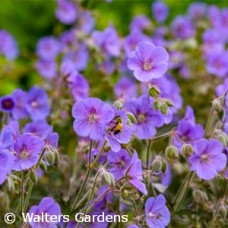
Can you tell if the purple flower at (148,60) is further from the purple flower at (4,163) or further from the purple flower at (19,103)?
the purple flower at (19,103)

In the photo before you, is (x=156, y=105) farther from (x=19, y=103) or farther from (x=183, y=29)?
(x=183, y=29)

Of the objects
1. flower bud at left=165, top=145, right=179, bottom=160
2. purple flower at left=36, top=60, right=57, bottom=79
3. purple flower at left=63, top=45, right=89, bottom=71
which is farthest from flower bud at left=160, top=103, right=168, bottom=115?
purple flower at left=36, top=60, right=57, bottom=79

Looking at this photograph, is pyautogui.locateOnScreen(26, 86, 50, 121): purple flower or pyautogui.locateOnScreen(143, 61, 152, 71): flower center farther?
pyautogui.locateOnScreen(26, 86, 50, 121): purple flower

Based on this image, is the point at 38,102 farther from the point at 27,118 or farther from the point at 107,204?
the point at 107,204

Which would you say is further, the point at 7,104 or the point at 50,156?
the point at 7,104

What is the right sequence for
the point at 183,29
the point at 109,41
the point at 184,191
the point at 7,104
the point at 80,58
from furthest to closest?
1. the point at 183,29
2. the point at 80,58
3. the point at 109,41
4. the point at 7,104
5. the point at 184,191

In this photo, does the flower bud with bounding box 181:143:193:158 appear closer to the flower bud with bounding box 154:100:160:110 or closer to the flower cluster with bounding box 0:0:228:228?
the flower cluster with bounding box 0:0:228:228

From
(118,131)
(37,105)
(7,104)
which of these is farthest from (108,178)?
(37,105)
